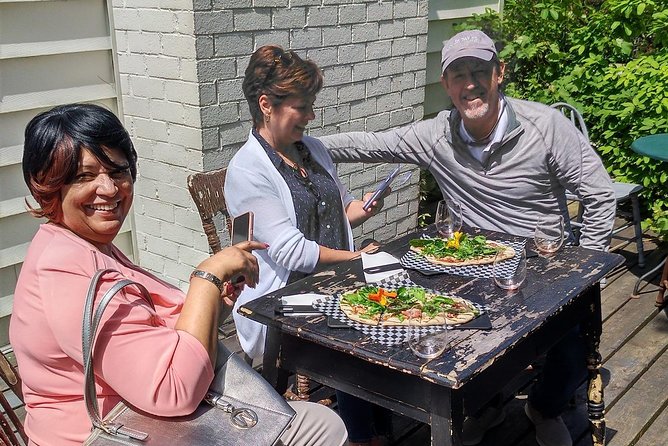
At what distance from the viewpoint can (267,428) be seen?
65.2 inches

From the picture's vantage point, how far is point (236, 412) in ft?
5.46

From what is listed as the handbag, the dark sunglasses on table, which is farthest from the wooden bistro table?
the dark sunglasses on table

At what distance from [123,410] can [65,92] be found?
7.90 feet

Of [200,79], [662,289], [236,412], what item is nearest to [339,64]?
[200,79]

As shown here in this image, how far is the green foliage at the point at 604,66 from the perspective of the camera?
537cm

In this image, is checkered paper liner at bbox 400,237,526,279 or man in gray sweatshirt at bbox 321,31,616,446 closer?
checkered paper liner at bbox 400,237,526,279

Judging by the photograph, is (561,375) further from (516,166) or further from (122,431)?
(122,431)

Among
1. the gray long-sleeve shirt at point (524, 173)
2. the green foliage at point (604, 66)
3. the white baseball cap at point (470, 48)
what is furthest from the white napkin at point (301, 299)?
the green foliage at point (604, 66)

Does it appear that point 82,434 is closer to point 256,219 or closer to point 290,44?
point 256,219

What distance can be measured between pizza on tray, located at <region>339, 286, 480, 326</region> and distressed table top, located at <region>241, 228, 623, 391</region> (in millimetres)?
64

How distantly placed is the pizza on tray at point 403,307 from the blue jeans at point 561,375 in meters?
0.74

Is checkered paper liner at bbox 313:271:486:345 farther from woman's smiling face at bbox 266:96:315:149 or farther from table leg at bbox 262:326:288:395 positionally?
woman's smiling face at bbox 266:96:315:149

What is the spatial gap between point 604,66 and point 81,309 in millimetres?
5148

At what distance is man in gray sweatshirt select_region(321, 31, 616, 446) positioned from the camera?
295 cm
